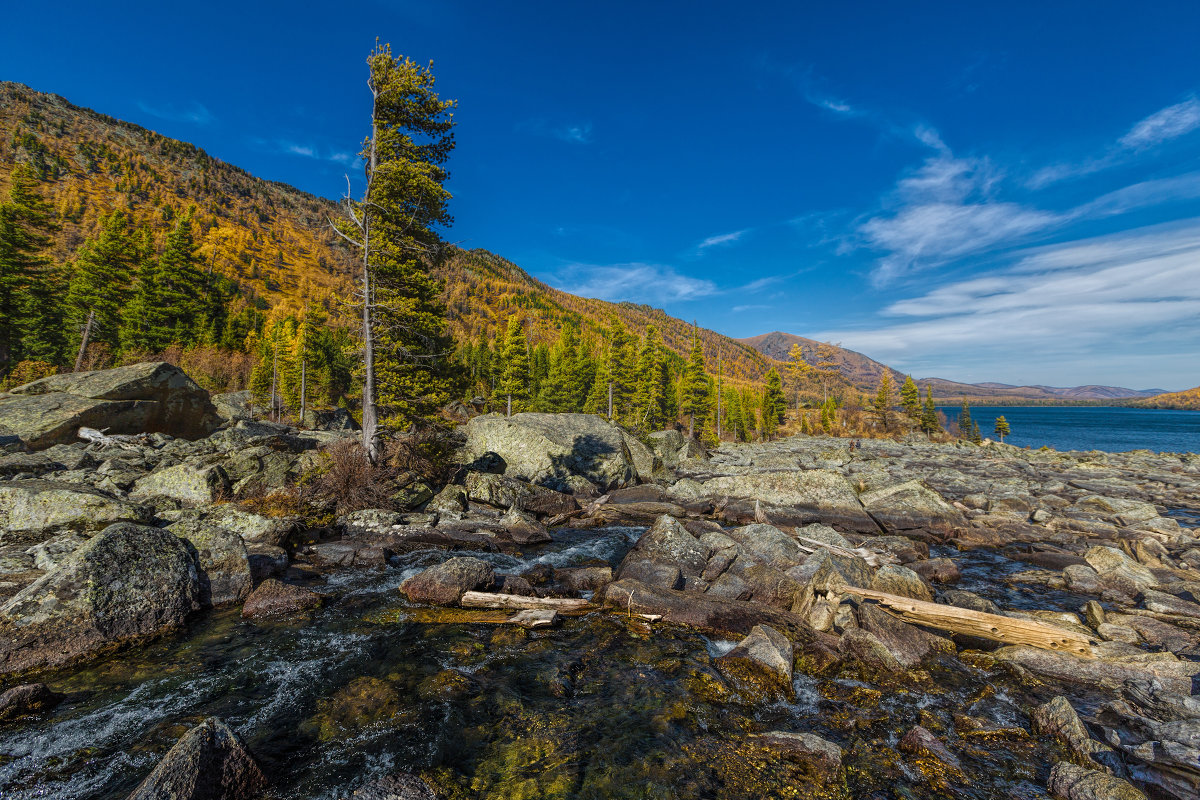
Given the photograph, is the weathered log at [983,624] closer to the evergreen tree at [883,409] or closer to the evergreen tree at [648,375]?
the evergreen tree at [648,375]

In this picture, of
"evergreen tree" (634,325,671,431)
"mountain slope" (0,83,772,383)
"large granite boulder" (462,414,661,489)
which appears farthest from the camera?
"mountain slope" (0,83,772,383)

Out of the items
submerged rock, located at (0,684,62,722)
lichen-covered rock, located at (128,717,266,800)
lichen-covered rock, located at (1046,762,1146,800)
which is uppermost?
lichen-covered rock, located at (128,717,266,800)

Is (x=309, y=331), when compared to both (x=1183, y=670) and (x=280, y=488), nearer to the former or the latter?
(x=280, y=488)

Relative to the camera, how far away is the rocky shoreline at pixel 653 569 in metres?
6.00

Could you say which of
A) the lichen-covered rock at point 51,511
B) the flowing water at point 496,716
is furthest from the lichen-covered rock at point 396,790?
the lichen-covered rock at point 51,511

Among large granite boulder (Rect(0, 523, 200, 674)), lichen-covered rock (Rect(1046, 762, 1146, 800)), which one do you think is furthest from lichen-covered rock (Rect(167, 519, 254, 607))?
lichen-covered rock (Rect(1046, 762, 1146, 800))

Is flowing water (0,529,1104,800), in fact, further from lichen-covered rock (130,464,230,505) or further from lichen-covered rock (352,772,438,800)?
lichen-covered rock (130,464,230,505)

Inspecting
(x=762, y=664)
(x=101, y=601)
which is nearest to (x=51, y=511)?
(x=101, y=601)

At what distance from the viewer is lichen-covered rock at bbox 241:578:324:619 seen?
29.4ft

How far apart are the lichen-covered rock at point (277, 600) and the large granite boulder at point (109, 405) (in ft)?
56.0

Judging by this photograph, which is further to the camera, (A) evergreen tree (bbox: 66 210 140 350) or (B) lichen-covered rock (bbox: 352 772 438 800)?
(A) evergreen tree (bbox: 66 210 140 350)

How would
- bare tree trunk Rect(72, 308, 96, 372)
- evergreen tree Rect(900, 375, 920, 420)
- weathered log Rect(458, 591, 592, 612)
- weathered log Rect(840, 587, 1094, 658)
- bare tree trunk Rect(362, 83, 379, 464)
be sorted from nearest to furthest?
weathered log Rect(840, 587, 1094, 658)
weathered log Rect(458, 591, 592, 612)
bare tree trunk Rect(362, 83, 379, 464)
bare tree trunk Rect(72, 308, 96, 372)
evergreen tree Rect(900, 375, 920, 420)

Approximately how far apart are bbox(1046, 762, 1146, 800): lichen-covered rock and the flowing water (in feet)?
0.72

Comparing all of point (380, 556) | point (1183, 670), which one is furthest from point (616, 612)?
point (1183, 670)
